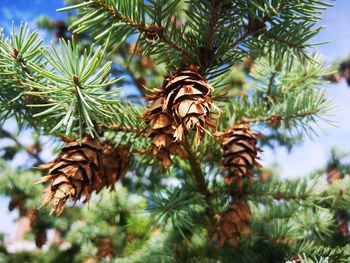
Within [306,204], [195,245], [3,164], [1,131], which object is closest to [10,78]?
[195,245]

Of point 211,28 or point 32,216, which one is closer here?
point 211,28

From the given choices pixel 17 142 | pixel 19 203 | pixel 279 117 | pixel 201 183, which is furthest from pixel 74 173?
pixel 17 142

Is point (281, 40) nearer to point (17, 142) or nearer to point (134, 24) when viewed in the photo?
point (134, 24)

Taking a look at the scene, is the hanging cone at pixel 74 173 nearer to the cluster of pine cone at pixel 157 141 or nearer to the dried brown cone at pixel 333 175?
the cluster of pine cone at pixel 157 141

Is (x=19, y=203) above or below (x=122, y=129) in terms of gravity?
below

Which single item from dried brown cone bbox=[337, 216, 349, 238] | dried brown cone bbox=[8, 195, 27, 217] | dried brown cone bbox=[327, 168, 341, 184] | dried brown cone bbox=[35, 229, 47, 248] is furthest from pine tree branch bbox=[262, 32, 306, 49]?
dried brown cone bbox=[8, 195, 27, 217]

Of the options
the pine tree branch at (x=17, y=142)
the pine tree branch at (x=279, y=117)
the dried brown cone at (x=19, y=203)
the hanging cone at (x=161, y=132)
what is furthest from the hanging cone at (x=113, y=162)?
the pine tree branch at (x=17, y=142)

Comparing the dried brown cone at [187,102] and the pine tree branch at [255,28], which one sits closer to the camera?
the dried brown cone at [187,102]
